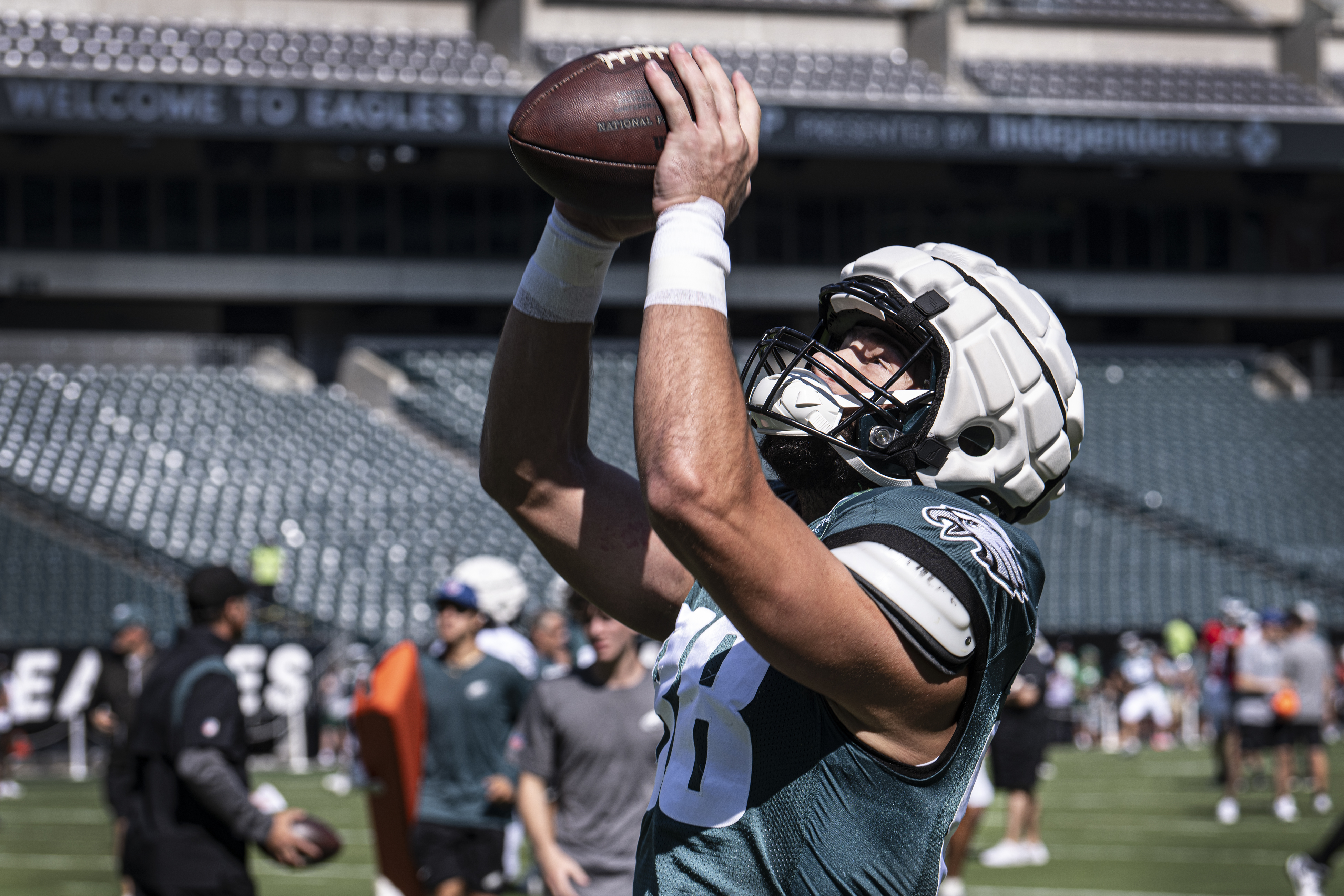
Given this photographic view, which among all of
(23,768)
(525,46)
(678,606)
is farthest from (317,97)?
(678,606)

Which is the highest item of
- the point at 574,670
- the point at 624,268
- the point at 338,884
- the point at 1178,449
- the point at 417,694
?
the point at 574,670

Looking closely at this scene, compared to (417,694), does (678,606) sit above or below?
above

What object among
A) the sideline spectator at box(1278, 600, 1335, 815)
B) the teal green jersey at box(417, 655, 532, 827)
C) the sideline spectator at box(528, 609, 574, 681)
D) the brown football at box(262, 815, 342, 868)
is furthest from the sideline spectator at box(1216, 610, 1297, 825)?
the brown football at box(262, 815, 342, 868)

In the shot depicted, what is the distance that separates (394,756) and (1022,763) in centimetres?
470

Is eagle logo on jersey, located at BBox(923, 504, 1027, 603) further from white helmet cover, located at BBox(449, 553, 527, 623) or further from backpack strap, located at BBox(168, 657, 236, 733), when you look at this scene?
white helmet cover, located at BBox(449, 553, 527, 623)

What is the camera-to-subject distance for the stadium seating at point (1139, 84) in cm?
2967

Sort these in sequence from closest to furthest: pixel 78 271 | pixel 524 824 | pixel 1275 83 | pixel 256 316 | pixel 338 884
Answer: pixel 524 824 < pixel 338 884 < pixel 78 271 < pixel 256 316 < pixel 1275 83

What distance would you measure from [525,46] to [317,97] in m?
5.21

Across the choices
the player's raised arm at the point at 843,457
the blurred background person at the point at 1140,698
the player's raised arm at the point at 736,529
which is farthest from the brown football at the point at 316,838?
the blurred background person at the point at 1140,698

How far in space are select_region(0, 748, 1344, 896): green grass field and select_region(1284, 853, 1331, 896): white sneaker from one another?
754mm

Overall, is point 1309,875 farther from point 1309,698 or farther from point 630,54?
point 630,54

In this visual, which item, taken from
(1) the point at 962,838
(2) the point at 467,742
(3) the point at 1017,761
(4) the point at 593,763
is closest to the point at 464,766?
(2) the point at 467,742

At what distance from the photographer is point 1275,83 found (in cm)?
3112

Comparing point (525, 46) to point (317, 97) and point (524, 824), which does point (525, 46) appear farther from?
point (524, 824)
